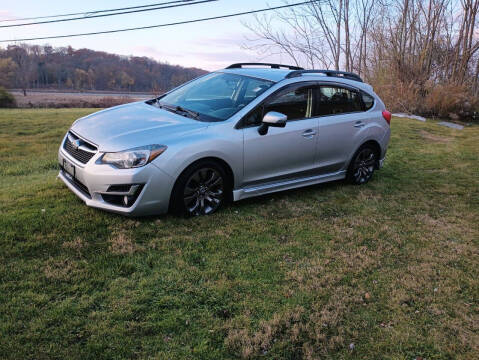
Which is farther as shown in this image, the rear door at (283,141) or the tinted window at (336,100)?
the tinted window at (336,100)

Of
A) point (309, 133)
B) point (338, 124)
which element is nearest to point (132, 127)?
point (309, 133)

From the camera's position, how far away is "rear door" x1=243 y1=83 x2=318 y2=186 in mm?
4883

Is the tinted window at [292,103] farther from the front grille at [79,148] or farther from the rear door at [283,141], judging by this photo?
the front grille at [79,148]

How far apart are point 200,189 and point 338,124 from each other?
7.80 ft

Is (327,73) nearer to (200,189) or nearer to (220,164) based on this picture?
(220,164)

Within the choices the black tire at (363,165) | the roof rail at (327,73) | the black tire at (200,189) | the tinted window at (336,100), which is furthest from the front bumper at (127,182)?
the black tire at (363,165)

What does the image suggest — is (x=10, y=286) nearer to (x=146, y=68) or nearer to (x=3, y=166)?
(x=3, y=166)

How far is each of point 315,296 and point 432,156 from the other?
702 centimetres

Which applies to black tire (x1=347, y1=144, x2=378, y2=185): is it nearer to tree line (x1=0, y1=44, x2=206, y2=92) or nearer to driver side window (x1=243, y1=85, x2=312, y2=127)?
driver side window (x1=243, y1=85, x2=312, y2=127)

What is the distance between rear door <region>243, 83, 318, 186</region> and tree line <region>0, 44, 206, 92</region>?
137ft

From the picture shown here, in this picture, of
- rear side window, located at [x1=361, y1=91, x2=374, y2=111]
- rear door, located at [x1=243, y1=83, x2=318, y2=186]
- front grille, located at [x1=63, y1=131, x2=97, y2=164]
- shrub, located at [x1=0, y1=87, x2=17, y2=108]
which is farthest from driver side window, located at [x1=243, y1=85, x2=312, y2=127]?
shrub, located at [x1=0, y1=87, x2=17, y2=108]

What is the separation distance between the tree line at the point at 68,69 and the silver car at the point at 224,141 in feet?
136

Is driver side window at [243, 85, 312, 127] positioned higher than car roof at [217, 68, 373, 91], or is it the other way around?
car roof at [217, 68, 373, 91]

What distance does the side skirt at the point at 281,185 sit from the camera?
495cm
